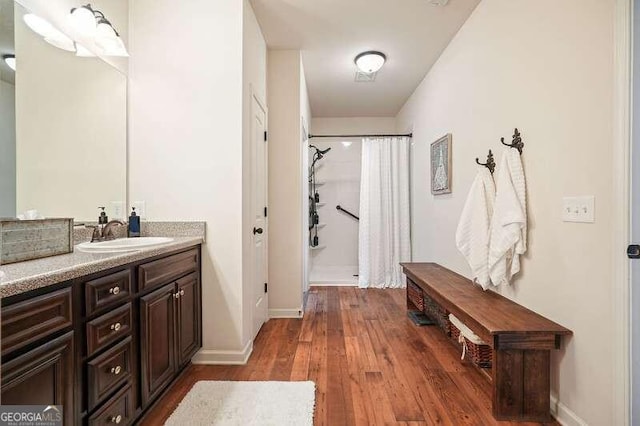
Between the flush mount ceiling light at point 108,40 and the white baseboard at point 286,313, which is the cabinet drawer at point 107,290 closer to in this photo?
the flush mount ceiling light at point 108,40

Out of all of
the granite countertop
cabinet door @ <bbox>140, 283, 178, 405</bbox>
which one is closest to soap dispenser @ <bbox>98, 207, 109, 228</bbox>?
the granite countertop

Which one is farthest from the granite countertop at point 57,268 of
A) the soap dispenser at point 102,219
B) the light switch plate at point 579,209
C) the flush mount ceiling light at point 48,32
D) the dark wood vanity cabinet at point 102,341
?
the light switch plate at point 579,209

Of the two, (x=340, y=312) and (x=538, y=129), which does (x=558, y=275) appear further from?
(x=340, y=312)

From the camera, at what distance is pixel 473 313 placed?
5.72 ft

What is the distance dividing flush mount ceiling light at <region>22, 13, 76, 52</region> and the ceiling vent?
106 inches

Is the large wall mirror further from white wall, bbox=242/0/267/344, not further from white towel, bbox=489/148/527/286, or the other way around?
white towel, bbox=489/148/527/286

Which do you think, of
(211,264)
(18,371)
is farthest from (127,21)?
(18,371)

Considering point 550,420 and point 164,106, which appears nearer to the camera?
point 550,420

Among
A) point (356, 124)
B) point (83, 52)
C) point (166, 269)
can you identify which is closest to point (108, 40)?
point (83, 52)

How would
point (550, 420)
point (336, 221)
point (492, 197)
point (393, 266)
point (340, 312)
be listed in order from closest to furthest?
point (550, 420)
point (492, 197)
point (340, 312)
point (393, 266)
point (336, 221)

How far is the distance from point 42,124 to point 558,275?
2.82 meters

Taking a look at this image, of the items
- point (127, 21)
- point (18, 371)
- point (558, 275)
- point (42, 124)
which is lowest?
point (18, 371)

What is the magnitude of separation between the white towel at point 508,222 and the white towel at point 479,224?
0.33 feet

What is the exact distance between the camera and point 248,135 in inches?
90.0
